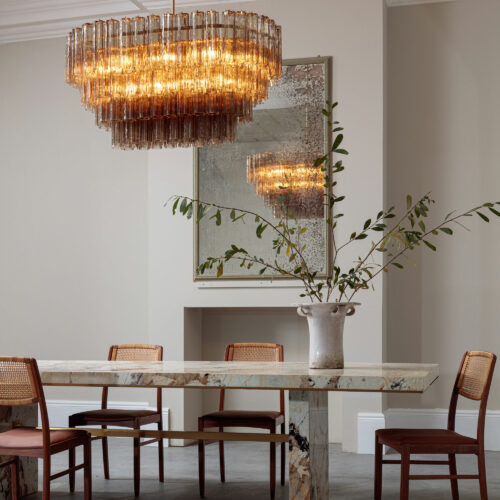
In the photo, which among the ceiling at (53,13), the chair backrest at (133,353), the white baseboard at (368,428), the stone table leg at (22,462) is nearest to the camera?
the stone table leg at (22,462)

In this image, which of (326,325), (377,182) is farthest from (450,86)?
(326,325)

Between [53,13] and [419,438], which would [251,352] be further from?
[53,13]

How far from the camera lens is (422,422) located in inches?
219

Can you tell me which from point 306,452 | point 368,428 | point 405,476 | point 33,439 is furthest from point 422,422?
point 33,439

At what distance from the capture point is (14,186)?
6.45 meters

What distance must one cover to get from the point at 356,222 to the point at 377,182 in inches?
12.0

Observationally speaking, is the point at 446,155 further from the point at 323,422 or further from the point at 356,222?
the point at 323,422

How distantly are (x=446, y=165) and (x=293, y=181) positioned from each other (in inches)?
43.8

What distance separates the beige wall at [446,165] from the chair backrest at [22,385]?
3092 millimetres

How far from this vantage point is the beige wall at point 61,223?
6.19 meters

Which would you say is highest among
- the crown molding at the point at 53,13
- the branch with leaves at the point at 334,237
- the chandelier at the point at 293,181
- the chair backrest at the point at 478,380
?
the crown molding at the point at 53,13

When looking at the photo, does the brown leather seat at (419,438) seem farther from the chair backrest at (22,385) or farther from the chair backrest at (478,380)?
the chair backrest at (22,385)

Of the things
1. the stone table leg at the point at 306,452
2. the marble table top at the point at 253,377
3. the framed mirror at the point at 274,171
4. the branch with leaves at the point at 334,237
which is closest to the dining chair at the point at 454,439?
the marble table top at the point at 253,377

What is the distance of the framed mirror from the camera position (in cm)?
546
